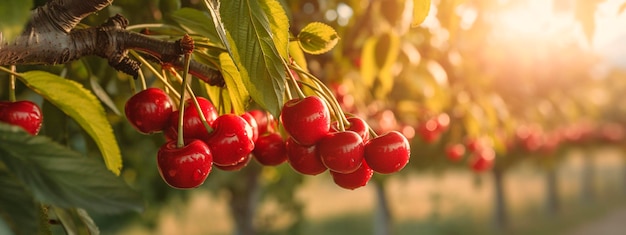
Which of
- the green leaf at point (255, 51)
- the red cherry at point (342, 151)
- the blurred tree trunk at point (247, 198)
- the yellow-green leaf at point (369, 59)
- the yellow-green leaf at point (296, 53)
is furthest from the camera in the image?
the blurred tree trunk at point (247, 198)

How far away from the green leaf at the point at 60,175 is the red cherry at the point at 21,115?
1.07ft

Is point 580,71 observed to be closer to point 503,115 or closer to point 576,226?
point 576,226

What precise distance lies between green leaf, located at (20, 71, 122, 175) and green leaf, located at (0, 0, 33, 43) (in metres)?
0.36

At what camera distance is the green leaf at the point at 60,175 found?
1.70 feet

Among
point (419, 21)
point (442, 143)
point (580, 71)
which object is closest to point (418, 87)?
point (419, 21)

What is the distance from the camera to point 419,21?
2.77 ft

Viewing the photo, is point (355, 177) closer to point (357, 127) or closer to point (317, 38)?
point (357, 127)

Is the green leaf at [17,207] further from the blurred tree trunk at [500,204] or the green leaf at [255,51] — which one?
the blurred tree trunk at [500,204]

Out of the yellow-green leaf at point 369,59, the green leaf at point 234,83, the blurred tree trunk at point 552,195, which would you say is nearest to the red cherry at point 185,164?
the green leaf at point 234,83

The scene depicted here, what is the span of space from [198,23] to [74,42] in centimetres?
→ 22

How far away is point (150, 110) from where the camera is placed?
3.10ft

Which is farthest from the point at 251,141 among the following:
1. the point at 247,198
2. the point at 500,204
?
the point at 500,204

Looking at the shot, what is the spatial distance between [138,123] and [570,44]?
28.6 ft

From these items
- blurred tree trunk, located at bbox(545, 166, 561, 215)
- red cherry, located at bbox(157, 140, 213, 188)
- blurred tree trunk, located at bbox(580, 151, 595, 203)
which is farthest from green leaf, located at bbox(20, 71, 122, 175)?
blurred tree trunk, located at bbox(580, 151, 595, 203)
